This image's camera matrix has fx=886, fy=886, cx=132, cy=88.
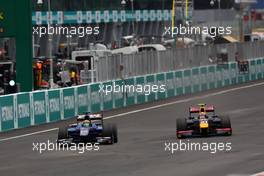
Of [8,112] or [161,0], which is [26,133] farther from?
[161,0]

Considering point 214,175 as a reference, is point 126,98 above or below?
below

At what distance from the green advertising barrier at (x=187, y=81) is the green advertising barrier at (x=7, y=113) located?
49.6ft

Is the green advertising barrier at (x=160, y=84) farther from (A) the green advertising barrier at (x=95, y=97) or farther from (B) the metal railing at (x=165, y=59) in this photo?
(A) the green advertising barrier at (x=95, y=97)

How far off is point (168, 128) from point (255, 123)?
2.58m

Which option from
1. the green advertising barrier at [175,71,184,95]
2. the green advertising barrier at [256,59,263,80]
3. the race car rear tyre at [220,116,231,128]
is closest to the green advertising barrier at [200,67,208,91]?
the green advertising barrier at [175,71,184,95]

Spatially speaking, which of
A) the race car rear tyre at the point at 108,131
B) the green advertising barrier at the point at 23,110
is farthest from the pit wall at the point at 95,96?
the race car rear tyre at the point at 108,131

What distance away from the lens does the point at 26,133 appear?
26703mm

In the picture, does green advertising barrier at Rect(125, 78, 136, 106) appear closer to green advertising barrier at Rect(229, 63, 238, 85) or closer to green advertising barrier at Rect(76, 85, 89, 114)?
green advertising barrier at Rect(76, 85, 89, 114)

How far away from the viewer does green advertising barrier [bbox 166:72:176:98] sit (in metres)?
40.0

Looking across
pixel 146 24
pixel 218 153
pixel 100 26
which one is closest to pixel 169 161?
pixel 218 153

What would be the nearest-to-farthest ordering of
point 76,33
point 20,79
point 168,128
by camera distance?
1. point 168,128
2. point 20,79
3. point 76,33

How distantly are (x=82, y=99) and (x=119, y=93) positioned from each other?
3.60m

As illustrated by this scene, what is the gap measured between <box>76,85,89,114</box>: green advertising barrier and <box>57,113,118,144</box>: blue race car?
1127cm

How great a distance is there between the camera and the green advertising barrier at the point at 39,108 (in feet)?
95.9
